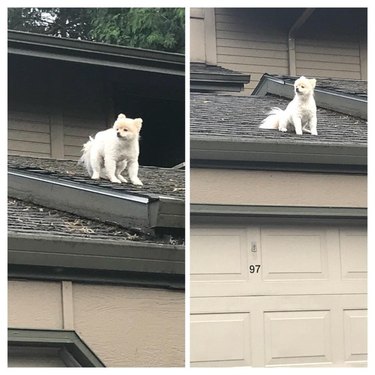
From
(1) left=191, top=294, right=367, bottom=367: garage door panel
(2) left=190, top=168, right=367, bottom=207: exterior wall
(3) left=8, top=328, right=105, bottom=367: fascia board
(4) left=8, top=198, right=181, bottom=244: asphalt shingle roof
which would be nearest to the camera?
(3) left=8, top=328, right=105, bottom=367: fascia board

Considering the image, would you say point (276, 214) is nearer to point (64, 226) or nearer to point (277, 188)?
point (277, 188)

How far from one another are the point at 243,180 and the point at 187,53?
0.93m

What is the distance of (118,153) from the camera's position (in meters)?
4.89

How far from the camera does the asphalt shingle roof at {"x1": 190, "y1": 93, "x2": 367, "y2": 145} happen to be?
4.82 metres

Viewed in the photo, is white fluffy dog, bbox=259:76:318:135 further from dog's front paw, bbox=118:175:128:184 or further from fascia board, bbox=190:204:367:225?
dog's front paw, bbox=118:175:128:184

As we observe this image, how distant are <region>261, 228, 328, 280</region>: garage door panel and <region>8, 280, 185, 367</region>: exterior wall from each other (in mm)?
697

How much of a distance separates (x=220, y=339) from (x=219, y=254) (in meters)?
0.55

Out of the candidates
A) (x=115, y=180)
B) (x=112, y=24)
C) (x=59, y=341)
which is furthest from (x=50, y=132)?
(x=59, y=341)

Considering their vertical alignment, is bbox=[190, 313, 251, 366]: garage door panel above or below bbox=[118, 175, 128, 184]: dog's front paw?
below

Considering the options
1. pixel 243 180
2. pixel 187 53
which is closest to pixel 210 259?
pixel 243 180

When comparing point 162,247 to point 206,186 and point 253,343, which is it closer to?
point 206,186

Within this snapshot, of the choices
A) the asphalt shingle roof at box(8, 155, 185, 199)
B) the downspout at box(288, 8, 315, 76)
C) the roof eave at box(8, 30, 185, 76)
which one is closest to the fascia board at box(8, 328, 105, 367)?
the asphalt shingle roof at box(8, 155, 185, 199)

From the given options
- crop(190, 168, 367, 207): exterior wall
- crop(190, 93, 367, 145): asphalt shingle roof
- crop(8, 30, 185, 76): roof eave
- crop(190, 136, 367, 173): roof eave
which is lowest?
crop(190, 168, 367, 207): exterior wall

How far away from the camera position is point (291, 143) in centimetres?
474
